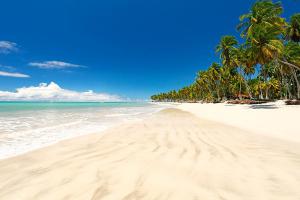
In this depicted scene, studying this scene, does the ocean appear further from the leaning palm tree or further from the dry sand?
the leaning palm tree

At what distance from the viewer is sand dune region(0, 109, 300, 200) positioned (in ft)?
9.62

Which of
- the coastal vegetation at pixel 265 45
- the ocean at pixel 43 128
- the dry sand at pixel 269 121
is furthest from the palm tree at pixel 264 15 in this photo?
the ocean at pixel 43 128

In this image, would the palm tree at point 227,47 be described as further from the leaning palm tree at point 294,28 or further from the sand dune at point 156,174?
the sand dune at point 156,174

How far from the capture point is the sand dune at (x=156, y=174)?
2932 millimetres

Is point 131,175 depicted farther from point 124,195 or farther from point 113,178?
point 124,195

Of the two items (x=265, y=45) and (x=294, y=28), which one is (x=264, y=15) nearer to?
(x=265, y=45)

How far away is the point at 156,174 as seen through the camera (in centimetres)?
368

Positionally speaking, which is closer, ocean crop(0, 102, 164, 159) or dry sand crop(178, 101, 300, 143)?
ocean crop(0, 102, 164, 159)

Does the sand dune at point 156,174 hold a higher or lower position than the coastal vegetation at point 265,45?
lower

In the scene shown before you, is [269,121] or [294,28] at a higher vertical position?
[294,28]

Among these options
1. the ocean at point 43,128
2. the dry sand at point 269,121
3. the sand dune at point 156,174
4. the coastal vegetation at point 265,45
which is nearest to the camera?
the sand dune at point 156,174

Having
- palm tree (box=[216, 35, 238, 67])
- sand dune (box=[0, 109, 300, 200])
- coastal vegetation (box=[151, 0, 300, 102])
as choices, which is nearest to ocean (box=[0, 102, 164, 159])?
sand dune (box=[0, 109, 300, 200])

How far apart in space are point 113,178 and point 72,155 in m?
2.41

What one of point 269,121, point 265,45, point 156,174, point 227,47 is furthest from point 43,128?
point 227,47
